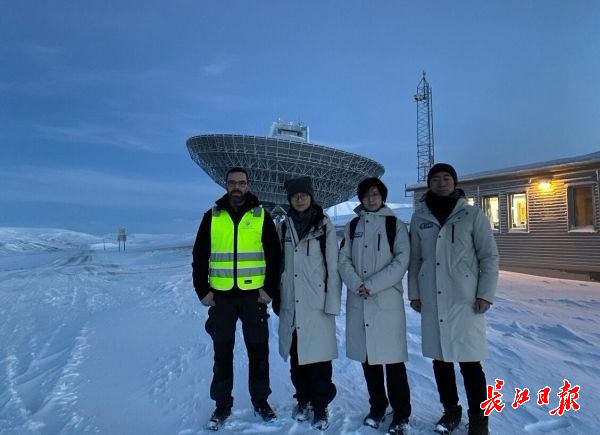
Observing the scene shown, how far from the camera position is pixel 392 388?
118 inches

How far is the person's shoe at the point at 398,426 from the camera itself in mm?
2861

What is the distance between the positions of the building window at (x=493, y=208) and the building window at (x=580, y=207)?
7.94 feet

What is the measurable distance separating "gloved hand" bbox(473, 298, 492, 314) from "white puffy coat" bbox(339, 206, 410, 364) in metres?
0.54

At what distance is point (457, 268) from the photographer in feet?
9.44

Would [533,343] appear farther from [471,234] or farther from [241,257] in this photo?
[241,257]

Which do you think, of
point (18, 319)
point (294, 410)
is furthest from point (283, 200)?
point (294, 410)

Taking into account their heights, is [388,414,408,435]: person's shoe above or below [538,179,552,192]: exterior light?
below

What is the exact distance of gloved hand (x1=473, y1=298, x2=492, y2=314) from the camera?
9.19ft

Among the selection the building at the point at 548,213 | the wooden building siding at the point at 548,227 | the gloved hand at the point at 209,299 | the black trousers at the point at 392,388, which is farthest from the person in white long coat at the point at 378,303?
the wooden building siding at the point at 548,227


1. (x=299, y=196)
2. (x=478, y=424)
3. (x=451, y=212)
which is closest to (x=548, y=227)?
(x=451, y=212)

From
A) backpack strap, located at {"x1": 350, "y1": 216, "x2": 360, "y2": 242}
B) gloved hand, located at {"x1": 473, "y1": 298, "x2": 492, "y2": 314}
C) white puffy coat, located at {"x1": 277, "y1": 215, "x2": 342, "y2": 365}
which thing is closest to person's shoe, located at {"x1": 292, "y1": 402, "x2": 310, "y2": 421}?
white puffy coat, located at {"x1": 277, "y1": 215, "x2": 342, "y2": 365}

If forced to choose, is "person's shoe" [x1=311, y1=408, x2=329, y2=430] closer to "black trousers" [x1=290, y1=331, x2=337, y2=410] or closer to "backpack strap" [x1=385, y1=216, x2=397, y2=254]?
"black trousers" [x1=290, y1=331, x2=337, y2=410]

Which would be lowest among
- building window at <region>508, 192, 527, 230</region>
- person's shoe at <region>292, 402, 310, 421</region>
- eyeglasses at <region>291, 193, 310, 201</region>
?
person's shoe at <region>292, 402, 310, 421</region>

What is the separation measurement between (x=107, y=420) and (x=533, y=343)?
5.05 meters
